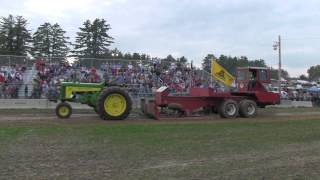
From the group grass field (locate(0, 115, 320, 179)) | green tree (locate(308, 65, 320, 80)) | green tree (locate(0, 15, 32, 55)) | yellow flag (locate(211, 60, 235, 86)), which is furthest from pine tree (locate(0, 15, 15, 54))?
green tree (locate(308, 65, 320, 80))

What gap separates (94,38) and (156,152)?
2982 inches

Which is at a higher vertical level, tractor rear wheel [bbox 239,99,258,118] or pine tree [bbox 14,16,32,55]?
pine tree [bbox 14,16,32,55]

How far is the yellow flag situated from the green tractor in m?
7.06

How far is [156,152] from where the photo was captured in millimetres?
12125

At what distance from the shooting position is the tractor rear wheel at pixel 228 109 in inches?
963

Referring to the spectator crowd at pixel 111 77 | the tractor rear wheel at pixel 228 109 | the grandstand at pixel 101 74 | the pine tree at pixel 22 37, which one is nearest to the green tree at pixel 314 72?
the pine tree at pixel 22 37

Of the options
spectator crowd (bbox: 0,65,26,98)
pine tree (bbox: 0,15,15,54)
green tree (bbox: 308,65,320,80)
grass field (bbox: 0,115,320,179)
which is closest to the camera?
grass field (bbox: 0,115,320,179)

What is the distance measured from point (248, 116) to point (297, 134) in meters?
8.22

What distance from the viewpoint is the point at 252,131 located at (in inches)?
687

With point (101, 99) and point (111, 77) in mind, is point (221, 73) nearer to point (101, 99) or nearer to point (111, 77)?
point (111, 77)

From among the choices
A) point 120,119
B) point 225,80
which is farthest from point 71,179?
point 225,80

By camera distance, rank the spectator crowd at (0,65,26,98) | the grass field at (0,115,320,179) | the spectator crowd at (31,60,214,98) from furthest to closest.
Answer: the spectator crowd at (31,60,214,98) < the spectator crowd at (0,65,26,98) < the grass field at (0,115,320,179)

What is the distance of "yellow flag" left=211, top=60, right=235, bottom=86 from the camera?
28.4 meters

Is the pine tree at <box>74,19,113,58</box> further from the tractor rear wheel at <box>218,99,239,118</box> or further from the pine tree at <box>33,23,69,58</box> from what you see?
the tractor rear wheel at <box>218,99,239,118</box>
